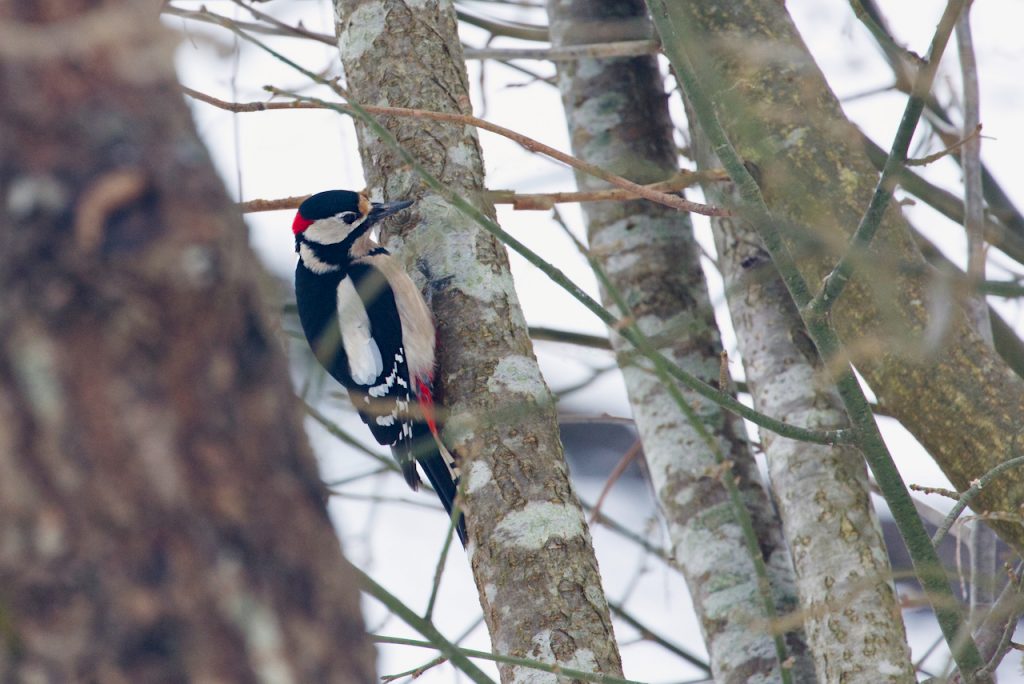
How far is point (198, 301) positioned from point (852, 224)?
6.66ft

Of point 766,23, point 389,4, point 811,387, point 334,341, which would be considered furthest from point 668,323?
point 334,341

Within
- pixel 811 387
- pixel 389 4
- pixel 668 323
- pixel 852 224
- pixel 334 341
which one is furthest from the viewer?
pixel 668 323

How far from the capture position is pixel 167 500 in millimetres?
835

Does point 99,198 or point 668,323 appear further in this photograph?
point 668,323

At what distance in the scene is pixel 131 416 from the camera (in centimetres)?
84

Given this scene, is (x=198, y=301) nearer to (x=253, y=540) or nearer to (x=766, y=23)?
(x=253, y=540)

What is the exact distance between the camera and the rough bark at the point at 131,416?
815 millimetres

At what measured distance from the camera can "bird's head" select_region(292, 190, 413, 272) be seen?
12.4 ft

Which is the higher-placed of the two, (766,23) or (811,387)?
(766,23)

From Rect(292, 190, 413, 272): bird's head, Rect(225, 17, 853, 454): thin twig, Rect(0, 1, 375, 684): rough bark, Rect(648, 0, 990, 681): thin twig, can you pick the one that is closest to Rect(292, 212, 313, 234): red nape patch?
Rect(292, 190, 413, 272): bird's head

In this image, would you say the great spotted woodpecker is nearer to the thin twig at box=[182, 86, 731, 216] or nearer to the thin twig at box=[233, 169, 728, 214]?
the thin twig at box=[233, 169, 728, 214]

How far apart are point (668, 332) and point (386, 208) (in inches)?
30.3

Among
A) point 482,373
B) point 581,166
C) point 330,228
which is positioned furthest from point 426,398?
point 581,166

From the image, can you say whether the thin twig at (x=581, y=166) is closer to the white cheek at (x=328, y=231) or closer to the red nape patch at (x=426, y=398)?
the red nape patch at (x=426, y=398)
